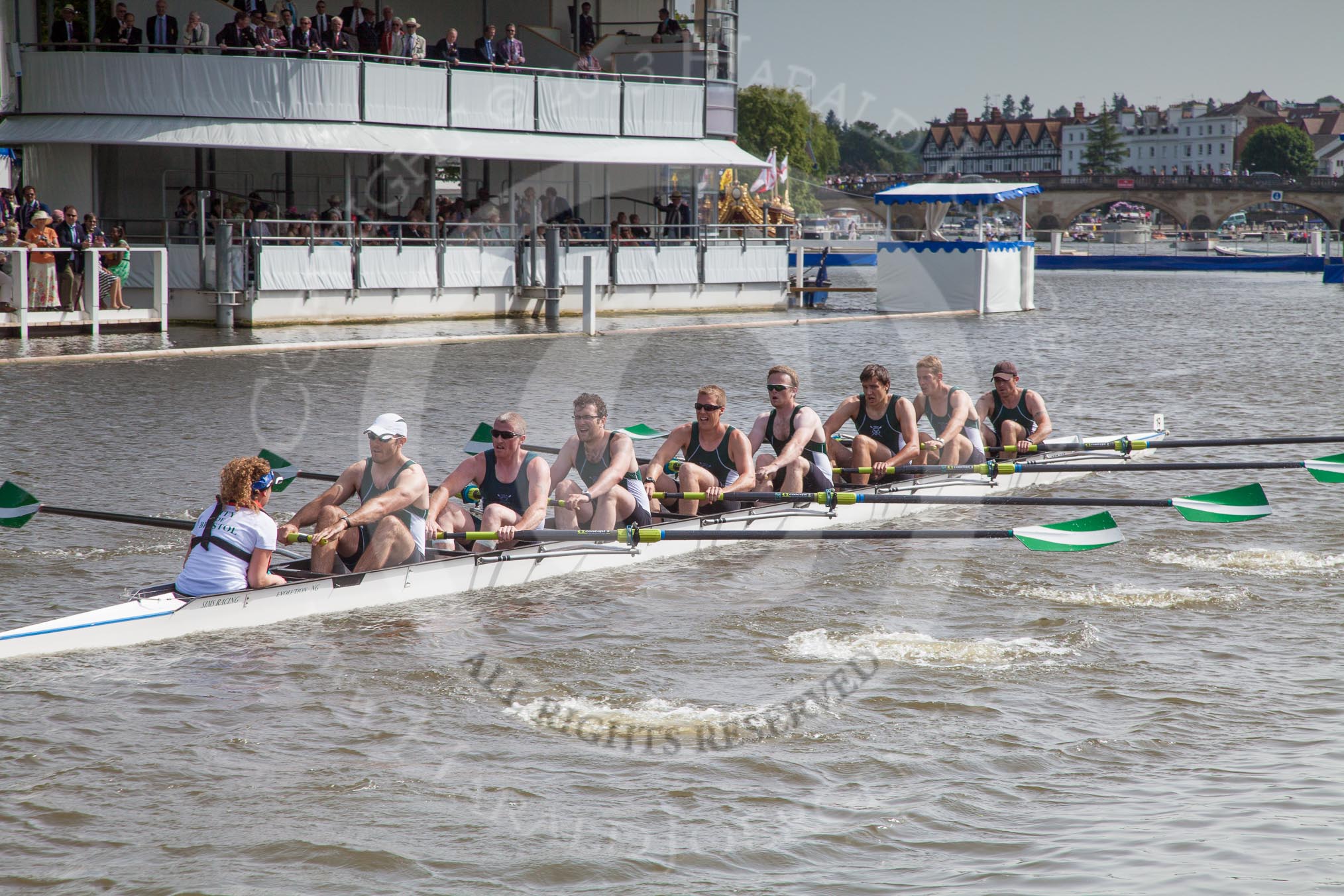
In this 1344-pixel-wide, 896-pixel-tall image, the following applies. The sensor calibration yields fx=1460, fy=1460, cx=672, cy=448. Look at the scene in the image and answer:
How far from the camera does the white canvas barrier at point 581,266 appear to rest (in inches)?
1329

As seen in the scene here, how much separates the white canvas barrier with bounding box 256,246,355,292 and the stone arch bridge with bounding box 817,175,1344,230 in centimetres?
8312

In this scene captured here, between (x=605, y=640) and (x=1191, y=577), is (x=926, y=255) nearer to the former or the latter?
(x=1191, y=577)

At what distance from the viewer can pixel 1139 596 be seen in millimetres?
11023

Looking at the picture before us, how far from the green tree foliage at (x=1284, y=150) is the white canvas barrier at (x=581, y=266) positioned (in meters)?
145

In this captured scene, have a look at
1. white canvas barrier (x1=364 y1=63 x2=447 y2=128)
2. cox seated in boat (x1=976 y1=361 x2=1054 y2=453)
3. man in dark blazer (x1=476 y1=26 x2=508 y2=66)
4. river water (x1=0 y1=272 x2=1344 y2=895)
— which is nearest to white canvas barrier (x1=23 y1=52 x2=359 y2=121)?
white canvas barrier (x1=364 y1=63 x2=447 y2=128)

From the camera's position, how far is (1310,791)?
721 centimetres

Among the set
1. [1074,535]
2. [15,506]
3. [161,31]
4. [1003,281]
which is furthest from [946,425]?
[1003,281]

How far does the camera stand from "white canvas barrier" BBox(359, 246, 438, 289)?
30459 mm

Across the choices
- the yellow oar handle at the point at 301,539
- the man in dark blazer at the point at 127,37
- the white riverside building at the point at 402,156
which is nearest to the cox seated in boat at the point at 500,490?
the yellow oar handle at the point at 301,539

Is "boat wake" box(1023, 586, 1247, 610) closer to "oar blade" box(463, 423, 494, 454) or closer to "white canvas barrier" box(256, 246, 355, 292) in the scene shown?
"oar blade" box(463, 423, 494, 454)

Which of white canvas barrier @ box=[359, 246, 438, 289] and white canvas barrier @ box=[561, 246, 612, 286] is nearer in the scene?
white canvas barrier @ box=[359, 246, 438, 289]

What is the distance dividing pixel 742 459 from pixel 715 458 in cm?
25

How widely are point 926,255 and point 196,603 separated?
31778 mm

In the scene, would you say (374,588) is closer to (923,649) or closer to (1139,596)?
(923,649)
